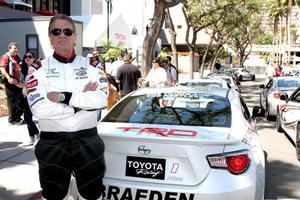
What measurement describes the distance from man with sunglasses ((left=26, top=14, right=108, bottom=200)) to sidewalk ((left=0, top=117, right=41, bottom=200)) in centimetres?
201

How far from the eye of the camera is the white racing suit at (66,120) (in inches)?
124

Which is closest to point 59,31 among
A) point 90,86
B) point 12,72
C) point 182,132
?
point 90,86

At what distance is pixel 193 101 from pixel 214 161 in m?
1.26

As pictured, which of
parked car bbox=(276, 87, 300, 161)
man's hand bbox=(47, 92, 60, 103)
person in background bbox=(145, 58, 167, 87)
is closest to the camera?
man's hand bbox=(47, 92, 60, 103)

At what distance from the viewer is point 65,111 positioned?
3.14 meters

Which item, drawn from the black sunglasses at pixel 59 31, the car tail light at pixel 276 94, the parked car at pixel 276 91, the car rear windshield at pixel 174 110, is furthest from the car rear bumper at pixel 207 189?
the car tail light at pixel 276 94

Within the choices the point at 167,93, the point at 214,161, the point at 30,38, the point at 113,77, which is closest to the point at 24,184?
the point at 167,93

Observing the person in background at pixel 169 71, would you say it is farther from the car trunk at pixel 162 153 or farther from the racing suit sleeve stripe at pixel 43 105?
the racing suit sleeve stripe at pixel 43 105

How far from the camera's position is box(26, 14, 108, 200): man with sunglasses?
3.15m

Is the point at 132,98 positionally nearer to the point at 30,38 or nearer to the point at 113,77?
the point at 113,77

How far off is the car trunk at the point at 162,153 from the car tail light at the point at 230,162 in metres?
0.05

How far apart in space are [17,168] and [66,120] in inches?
131

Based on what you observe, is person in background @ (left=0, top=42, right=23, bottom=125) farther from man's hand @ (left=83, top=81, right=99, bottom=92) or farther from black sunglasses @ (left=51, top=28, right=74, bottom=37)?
man's hand @ (left=83, top=81, right=99, bottom=92)

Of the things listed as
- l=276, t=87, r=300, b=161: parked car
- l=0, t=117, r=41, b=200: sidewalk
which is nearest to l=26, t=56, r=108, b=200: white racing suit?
l=0, t=117, r=41, b=200: sidewalk
